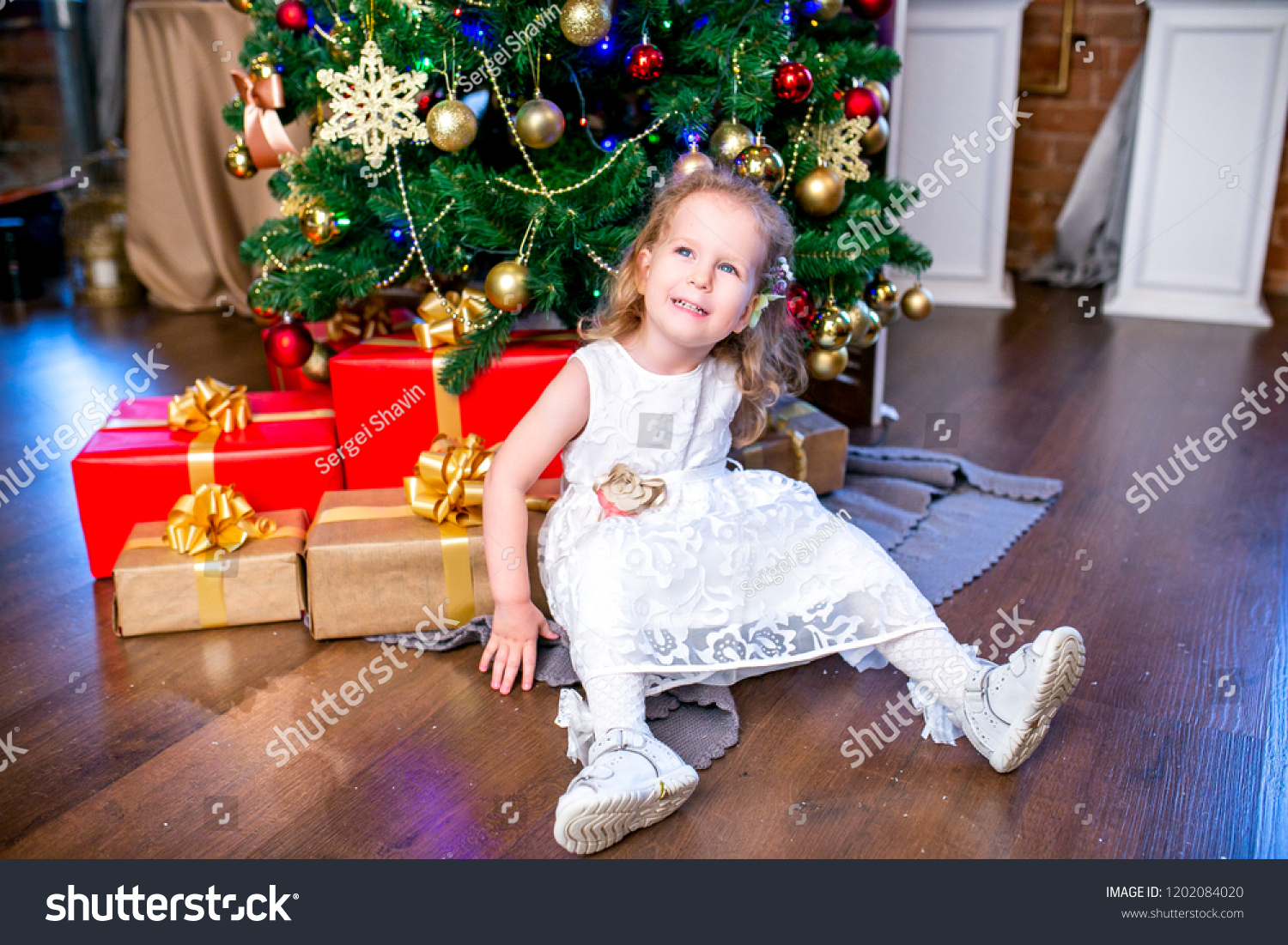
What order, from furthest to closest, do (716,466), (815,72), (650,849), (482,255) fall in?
(482,255), (815,72), (716,466), (650,849)

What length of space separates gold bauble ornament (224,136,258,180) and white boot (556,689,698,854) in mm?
1086

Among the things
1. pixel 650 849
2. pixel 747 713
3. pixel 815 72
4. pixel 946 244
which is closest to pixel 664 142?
pixel 815 72

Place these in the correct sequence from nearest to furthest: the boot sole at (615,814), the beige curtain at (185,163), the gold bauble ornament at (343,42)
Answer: the boot sole at (615,814)
the gold bauble ornament at (343,42)
the beige curtain at (185,163)

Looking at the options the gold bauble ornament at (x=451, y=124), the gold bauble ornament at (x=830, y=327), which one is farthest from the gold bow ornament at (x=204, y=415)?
the gold bauble ornament at (x=830, y=327)

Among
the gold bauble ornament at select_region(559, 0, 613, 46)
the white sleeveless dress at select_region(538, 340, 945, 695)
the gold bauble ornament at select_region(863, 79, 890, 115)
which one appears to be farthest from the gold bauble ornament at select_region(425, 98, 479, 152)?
the gold bauble ornament at select_region(863, 79, 890, 115)

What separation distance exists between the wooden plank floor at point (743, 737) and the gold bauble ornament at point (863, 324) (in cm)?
38

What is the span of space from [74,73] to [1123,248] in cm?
324

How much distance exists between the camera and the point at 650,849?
962 mm

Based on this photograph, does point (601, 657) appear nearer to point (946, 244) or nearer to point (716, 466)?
point (716, 466)

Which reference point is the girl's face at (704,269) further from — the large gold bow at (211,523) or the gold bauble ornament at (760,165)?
the large gold bow at (211,523)

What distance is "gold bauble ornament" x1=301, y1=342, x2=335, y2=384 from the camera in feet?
5.57

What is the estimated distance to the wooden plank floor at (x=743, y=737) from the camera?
38.6 inches

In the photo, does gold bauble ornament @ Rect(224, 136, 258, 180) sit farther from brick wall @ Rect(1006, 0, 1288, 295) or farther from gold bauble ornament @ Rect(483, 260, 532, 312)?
brick wall @ Rect(1006, 0, 1288, 295)

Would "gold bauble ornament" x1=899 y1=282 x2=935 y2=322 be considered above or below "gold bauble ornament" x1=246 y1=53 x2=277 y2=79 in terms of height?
below
